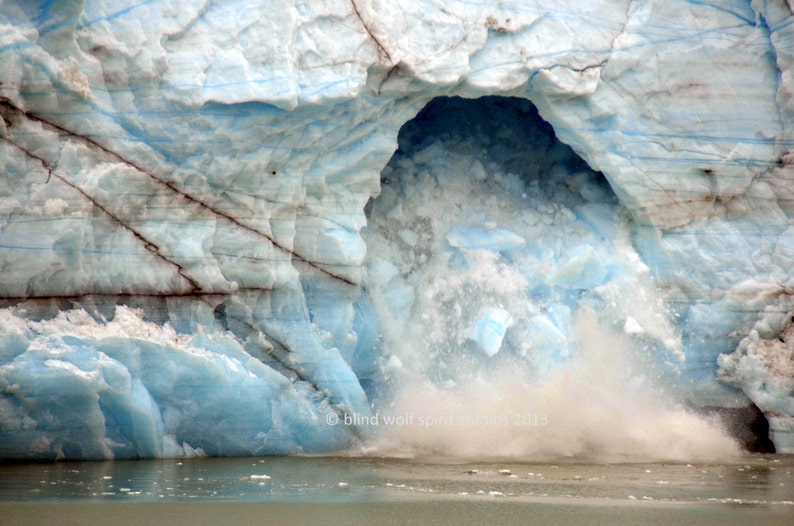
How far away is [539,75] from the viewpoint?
5641 mm

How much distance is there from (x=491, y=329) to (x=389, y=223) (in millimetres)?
1068

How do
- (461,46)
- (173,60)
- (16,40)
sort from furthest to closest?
(461,46) → (173,60) → (16,40)

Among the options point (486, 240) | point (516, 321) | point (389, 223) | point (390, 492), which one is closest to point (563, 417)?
point (516, 321)

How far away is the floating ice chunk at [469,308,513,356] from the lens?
5.92 meters

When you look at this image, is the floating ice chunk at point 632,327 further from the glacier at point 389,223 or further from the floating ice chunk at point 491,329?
the floating ice chunk at point 491,329

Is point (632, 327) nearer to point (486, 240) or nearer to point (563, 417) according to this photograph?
point (563, 417)

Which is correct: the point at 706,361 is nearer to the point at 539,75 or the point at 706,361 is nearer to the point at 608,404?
the point at 608,404

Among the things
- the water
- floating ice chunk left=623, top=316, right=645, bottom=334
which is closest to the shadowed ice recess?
floating ice chunk left=623, top=316, right=645, bottom=334

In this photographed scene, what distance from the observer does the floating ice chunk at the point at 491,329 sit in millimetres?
5922

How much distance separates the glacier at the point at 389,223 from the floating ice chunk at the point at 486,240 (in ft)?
0.08

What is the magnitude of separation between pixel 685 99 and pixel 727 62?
0.37 m

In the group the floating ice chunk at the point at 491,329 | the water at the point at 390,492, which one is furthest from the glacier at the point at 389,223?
the water at the point at 390,492

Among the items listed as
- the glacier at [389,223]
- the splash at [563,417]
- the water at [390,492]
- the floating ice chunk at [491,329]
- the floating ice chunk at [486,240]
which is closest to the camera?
the water at [390,492]

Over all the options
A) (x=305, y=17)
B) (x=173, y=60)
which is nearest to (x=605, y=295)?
(x=305, y=17)
